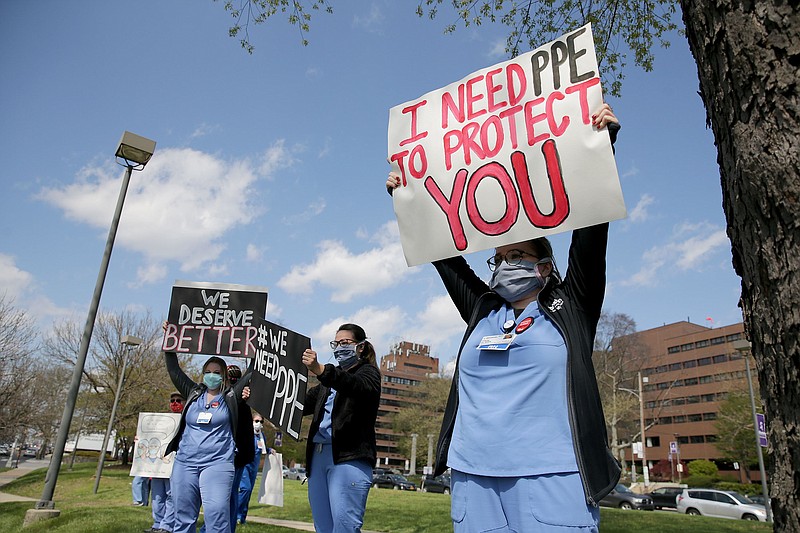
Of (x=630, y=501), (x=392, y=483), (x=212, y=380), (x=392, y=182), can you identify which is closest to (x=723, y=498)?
(x=630, y=501)

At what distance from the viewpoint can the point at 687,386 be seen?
7438 centimetres

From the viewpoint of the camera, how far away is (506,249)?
9.16 ft

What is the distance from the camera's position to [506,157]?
9.39 ft

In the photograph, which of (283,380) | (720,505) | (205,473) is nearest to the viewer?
(283,380)

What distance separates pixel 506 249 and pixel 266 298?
4854 millimetres

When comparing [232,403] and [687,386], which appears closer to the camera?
[232,403]

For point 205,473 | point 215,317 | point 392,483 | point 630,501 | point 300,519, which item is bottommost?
point 300,519

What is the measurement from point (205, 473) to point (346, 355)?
1.70 metres

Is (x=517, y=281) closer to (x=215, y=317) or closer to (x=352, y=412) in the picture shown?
(x=352, y=412)

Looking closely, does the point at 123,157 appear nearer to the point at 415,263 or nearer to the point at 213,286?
the point at 213,286

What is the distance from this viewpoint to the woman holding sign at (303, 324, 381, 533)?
4.34 meters

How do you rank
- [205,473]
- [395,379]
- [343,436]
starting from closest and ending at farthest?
[343,436] → [205,473] → [395,379]

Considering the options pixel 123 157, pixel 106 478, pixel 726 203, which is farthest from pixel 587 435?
pixel 106 478

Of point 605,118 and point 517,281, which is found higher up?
point 605,118
